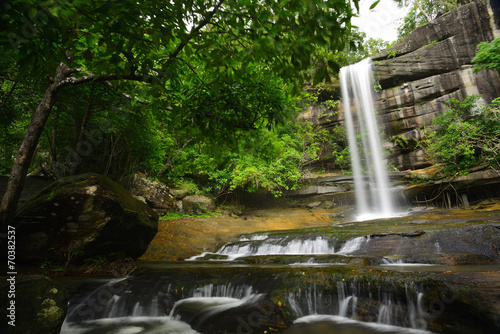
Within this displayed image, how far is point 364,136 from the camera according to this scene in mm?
22359

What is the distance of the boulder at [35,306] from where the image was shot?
2.53m

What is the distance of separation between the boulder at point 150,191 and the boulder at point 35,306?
972 centimetres

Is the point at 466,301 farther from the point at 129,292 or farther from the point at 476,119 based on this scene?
the point at 476,119

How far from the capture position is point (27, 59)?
6.65 feet

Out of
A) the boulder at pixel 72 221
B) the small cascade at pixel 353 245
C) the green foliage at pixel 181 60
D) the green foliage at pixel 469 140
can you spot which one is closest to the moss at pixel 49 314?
the green foliage at pixel 181 60

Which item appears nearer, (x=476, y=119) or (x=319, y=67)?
(x=319, y=67)

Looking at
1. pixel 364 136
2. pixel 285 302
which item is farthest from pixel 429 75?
pixel 285 302

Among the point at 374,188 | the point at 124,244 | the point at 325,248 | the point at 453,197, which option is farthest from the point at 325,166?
the point at 124,244

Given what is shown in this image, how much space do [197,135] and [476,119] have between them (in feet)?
59.6

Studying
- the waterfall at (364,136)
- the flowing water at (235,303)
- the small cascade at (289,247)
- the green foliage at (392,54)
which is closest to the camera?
the flowing water at (235,303)

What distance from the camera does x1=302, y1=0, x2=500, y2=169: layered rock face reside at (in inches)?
771

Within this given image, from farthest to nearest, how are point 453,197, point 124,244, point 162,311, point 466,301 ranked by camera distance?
point 453,197 → point 124,244 → point 162,311 → point 466,301

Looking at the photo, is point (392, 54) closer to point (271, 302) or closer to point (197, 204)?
point (197, 204)

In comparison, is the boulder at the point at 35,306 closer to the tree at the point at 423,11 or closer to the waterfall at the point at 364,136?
the waterfall at the point at 364,136
